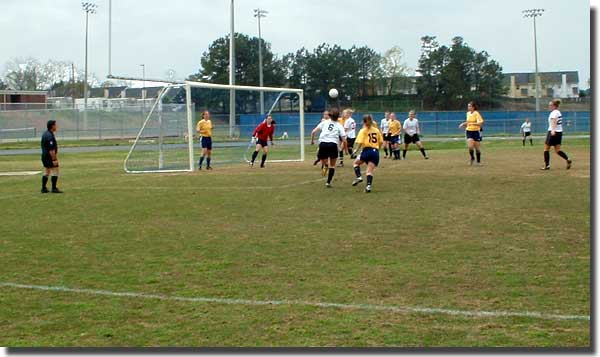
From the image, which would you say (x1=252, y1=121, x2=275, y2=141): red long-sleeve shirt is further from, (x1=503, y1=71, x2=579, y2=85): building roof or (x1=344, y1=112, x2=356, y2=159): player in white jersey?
(x1=503, y1=71, x2=579, y2=85): building roof

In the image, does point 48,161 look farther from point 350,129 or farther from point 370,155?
point 350,129

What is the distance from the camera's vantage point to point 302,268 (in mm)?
8953

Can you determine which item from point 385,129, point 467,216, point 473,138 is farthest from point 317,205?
point 385,129

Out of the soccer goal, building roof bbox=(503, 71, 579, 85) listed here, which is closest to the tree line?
building roof bbox=(503, 71, 579, 85)

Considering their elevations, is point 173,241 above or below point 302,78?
below

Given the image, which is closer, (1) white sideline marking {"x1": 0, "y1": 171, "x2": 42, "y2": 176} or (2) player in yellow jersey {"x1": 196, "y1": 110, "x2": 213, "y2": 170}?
(2) player in yellow jersey {"x1": 196, "y1": 110, "x2": 213, "y2": 170}

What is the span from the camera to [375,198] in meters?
15.8

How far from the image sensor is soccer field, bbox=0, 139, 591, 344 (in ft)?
21.0

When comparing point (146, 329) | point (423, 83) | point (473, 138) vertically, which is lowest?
point (146, 329)

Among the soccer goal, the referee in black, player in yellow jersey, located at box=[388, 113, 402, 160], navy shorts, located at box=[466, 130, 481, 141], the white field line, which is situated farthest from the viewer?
player in yellow jersey, located at box=[388, 113, 402, 160]

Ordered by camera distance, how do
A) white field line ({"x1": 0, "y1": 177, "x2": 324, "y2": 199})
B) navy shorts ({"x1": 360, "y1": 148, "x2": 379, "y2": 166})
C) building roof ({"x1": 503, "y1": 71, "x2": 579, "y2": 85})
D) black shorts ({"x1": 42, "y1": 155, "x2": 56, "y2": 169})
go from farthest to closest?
1. building roof ({"x1": 503, "y1": 71, "x2": 579, "y2": 85})
2. white field line ({"x1": 0, "y1": 177, "x2": 324, "y2": 199})
3. black shorts ({"x1": 42, "y1": 155, "x2": 56, "y2": 169})
4. navy shorts ({"x1": 360, "y1": 148, "x2": 379, "y2": 166})

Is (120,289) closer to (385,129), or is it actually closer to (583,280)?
(583,280)

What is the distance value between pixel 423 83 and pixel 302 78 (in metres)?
13.2

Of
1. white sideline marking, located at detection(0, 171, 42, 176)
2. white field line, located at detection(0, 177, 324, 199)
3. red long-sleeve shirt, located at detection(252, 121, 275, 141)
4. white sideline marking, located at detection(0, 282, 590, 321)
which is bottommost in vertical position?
white sideline marking, located at detection(0, 282, 590, 321)
